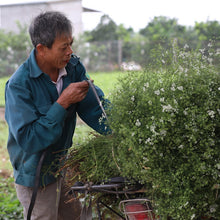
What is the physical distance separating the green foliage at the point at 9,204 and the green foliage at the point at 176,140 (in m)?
2.62

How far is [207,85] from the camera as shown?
167cm

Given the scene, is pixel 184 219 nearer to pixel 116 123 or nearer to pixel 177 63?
pixel 116 123

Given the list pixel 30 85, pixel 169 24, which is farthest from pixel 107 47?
pixel 30 85

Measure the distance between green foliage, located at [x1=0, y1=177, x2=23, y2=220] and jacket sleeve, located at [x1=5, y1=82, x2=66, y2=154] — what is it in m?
2.26

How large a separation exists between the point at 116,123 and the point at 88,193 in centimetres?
42

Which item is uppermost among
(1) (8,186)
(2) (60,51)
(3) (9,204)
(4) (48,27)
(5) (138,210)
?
(4) (48,27)

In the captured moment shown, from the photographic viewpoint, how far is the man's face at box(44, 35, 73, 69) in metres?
2.10

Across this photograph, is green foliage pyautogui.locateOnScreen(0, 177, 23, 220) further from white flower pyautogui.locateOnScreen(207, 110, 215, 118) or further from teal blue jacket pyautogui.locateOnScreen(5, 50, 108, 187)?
white flower pyautogui.locateOnScreen(207, 110, 215, 118)

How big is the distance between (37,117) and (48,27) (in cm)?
52

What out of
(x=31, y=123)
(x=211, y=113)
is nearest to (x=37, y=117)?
(x=31, y=123)

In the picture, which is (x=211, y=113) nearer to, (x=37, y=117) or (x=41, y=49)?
(x=37, y=117)

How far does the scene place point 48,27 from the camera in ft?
6.89

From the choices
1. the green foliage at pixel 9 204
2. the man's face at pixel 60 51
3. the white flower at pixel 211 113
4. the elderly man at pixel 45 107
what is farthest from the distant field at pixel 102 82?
the green foliage at pixel 9 204

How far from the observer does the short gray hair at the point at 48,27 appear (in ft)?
6.88
